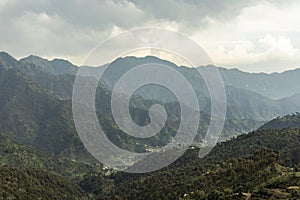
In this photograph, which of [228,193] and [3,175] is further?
[3,175]

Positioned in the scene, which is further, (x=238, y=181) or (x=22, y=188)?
(x=22, y=188)

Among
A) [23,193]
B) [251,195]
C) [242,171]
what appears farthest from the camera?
[23,193]

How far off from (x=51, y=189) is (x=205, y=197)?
362 ft

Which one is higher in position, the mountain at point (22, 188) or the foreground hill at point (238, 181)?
the foreground hill at point (238, 181)

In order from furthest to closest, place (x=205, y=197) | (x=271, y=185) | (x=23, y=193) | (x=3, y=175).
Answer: (x=3, y=175) < (x=23, y=193) < (x=205, y=197) < (x=271, y=185)

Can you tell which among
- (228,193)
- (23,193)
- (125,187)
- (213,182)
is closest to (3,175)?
(23,193)

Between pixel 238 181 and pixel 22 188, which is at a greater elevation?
pixel 238 181

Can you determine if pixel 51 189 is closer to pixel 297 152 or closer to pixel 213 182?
pixel 213 182

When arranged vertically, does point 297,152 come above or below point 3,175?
above

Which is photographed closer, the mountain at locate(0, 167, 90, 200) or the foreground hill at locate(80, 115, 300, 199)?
the foreground hill at locate(80, 115, 300, 199)

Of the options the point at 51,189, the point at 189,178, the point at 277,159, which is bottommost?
the point at 51,189

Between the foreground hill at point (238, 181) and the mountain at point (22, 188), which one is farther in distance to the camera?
the mountain at point (22, 188)

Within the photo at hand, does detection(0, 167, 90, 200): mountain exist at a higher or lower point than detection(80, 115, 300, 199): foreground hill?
lower

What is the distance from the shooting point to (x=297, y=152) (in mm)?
163125
